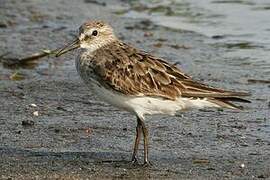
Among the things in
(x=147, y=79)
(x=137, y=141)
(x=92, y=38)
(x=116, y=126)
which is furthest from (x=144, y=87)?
(x=116, y=126)

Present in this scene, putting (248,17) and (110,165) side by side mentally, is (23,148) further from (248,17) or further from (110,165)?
(248,17)

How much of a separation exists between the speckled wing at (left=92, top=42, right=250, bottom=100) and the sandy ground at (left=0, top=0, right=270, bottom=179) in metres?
0.64

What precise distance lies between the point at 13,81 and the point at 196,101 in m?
3.66

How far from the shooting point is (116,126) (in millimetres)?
9484

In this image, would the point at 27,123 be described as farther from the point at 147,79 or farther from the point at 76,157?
the point at 147,79

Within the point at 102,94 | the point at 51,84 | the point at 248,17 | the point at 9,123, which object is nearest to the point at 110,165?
the point at 102,94

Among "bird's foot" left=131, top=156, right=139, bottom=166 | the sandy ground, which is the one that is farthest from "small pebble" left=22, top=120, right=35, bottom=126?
"bird's foot" left=131, top=156, right=139, bottom=166

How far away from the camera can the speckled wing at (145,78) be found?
27.2ft

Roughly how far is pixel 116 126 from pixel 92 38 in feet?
3.75

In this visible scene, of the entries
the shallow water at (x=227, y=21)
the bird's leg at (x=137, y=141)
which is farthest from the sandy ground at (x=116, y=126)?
the shallow water at (x=227, y=21)

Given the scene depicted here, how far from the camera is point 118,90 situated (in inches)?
326

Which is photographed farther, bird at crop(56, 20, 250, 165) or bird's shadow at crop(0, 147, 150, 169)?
bird at crop(56, 20, 250, 165)

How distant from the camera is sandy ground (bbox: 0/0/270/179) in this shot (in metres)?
8.02

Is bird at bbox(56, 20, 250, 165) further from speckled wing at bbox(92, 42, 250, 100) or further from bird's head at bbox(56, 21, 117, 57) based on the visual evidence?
bird's head at bbox(56, 21, 117, 57)
